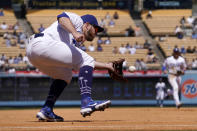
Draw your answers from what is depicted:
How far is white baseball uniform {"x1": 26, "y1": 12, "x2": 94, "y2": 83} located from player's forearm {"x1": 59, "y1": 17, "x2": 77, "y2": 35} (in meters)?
0.19

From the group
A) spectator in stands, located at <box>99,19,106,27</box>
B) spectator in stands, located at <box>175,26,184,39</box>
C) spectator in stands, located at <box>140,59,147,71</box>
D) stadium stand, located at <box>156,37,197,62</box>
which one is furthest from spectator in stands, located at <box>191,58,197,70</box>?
spectator in stands, located at <box>99,19,106,27</box>

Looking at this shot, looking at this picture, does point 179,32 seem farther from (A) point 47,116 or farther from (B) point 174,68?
(A) point 47,116

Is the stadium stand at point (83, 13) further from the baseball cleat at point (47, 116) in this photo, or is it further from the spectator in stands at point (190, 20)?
the baseball cleat at point (47, 116)

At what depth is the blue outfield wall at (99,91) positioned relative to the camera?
75.4 feet

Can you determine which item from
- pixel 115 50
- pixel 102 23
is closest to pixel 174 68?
pixel 115 50

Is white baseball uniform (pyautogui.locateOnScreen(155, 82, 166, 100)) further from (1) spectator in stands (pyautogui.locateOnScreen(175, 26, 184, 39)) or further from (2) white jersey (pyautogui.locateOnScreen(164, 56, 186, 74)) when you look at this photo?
(1) spectator in stands (pyautogui.locateOnScreen(175, 26, 184, 39))

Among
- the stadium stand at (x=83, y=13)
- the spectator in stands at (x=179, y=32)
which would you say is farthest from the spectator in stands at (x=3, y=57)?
the spectator in stands at (x=179, y=32)

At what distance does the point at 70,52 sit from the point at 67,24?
38 centimetres

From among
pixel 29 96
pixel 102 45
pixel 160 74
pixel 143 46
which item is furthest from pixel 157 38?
pixel 29 96

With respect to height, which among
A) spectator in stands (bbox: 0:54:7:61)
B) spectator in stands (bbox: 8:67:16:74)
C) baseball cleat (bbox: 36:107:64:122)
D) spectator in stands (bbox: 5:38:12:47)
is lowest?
spectator in stands (bbox: 8:67:16:74)

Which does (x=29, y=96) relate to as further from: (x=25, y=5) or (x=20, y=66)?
(x=25, y=5)

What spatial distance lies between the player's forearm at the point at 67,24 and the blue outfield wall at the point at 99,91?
15405 mm

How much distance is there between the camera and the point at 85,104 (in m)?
7.33

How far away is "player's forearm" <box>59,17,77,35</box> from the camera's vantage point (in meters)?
7.11
